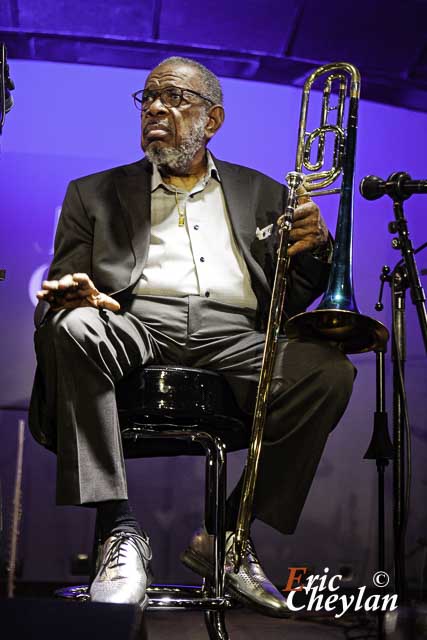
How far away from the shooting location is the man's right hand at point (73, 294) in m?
1.98

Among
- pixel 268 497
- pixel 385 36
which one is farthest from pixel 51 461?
pixel 385 36

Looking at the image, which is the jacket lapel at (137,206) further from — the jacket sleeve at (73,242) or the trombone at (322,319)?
the trombone at (322,319)

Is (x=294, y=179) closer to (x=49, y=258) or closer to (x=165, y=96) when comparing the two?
(x=165, y=96)

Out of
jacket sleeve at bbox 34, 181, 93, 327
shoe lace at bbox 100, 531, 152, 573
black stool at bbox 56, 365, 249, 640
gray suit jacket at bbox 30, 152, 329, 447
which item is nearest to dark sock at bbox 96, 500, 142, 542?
shoe lace at bbox 100, 531, 152, 573

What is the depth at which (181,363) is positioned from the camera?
2.29 m

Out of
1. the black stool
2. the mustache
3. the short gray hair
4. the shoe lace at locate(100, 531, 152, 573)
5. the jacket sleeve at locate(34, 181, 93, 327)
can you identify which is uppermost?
the short gray hair

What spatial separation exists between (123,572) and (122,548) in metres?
0.07

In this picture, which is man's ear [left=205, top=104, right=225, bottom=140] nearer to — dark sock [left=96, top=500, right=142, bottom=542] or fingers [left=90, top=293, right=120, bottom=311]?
fingers [left=90, top=293, right=120, bottom=311]

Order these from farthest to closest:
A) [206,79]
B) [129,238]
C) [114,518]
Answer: [206,79] → [129,238] → [114,518]

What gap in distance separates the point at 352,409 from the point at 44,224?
158cm

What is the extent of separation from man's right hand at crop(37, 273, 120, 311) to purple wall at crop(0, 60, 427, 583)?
146 cm

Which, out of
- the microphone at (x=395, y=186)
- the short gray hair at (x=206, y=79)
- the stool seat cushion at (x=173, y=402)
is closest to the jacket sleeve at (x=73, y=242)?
the stool seat cushion at (x=173, y=402)

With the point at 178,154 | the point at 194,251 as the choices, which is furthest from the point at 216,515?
the point at 178,154

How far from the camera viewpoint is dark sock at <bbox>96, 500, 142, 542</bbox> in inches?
73.3
